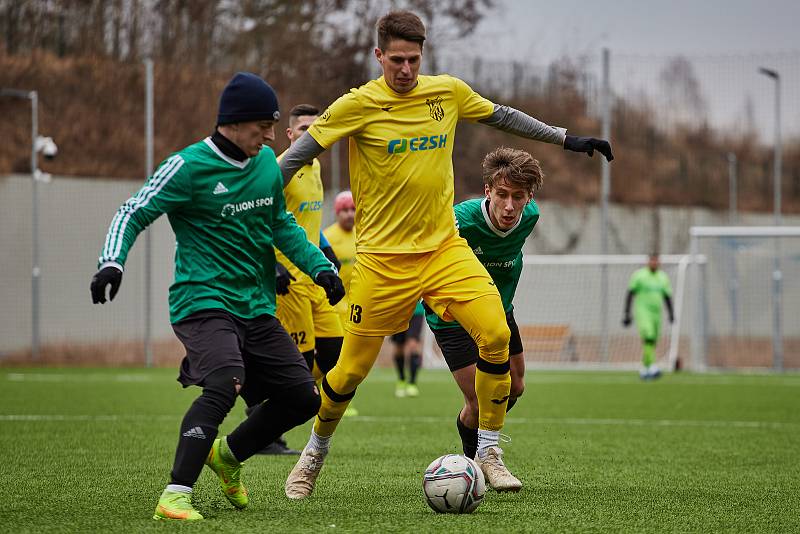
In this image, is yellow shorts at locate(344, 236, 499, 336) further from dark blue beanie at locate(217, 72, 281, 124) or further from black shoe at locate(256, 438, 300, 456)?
black shoe at locate(256, 438, 300, 456)

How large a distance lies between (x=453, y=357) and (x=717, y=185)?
84.3 ft

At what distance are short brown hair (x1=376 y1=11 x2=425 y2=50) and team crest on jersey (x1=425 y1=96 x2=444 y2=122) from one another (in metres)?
0.32

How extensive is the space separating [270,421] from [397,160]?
1522mm

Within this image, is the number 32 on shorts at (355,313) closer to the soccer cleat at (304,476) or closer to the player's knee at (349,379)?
the player's knee at (349,379)

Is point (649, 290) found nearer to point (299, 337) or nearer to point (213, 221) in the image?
point (299, 337)

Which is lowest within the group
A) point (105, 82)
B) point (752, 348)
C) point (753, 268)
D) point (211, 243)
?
point (752, 348)

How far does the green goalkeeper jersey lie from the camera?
6863 millimetres

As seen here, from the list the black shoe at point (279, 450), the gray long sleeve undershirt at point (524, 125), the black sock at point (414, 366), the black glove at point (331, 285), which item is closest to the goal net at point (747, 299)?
the black sock at point (414, 366)

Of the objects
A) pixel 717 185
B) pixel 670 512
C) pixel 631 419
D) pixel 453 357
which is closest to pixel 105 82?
pixel 717 185

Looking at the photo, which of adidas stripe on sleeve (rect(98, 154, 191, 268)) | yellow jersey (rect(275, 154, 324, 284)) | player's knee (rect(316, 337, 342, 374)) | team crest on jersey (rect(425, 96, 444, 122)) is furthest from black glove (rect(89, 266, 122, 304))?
player's knee (rect(316, 337, 342, 374))

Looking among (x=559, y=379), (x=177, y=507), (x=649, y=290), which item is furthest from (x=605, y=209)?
(x=177, y=507)

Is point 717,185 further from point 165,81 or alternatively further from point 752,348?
point 165,81

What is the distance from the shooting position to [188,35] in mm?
26953

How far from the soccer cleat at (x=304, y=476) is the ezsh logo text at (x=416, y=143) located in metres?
1.64
